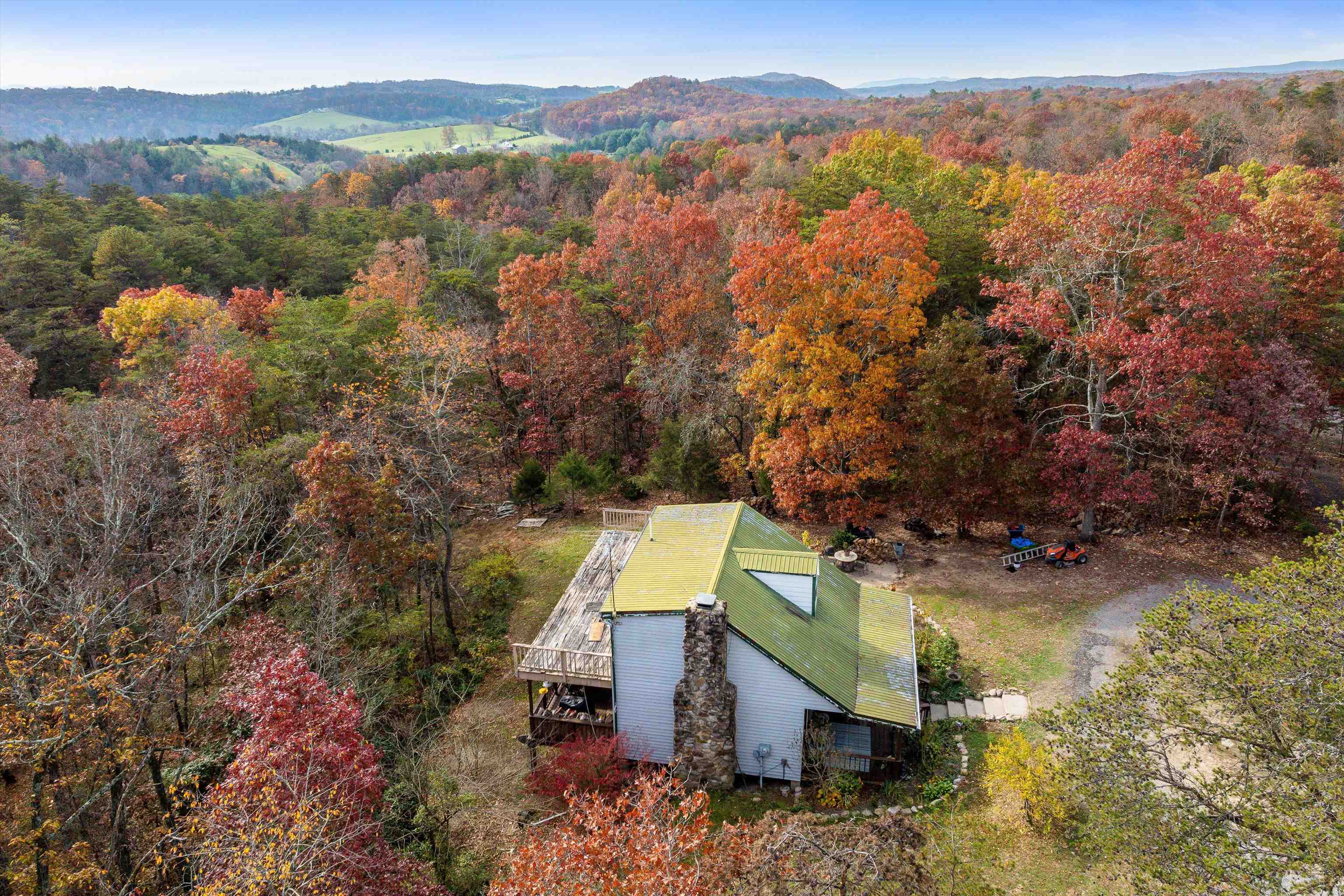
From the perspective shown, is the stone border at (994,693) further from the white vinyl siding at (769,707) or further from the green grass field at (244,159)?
the green grass field at (244,159)

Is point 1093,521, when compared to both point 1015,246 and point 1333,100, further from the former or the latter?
point 1333,100

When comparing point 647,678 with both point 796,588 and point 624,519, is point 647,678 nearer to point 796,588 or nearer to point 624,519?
point 796,588

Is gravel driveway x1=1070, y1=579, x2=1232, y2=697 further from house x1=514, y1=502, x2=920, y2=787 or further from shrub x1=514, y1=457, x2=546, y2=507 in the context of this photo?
shrub x1=514, y1=457, x2=546, y2=507

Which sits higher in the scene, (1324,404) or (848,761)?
(1324,404)


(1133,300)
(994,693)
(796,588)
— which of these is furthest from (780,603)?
(1133,300)

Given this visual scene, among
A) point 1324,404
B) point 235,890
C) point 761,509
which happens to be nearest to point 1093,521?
point 1324,404

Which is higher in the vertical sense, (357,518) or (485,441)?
(357,518)
